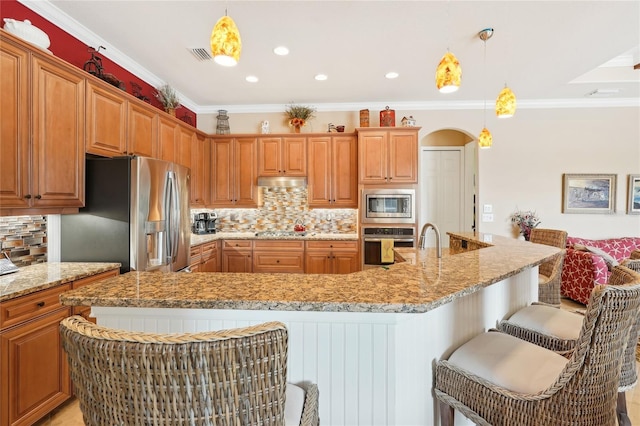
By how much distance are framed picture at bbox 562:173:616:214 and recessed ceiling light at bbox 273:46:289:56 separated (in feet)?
14.2

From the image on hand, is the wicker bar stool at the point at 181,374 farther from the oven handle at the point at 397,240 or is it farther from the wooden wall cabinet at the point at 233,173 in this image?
the wooden wall cabinet at the point at 233,173

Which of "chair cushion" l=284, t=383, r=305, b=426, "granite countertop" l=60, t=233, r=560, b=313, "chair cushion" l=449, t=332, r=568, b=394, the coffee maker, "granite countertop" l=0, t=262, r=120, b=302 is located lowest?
"chair cushion" l=284, t=383, r=305, b=426

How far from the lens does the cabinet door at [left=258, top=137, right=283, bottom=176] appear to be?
14.9 ft

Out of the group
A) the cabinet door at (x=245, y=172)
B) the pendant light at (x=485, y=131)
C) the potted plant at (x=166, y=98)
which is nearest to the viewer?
the pendant light at (x=485, y=131)

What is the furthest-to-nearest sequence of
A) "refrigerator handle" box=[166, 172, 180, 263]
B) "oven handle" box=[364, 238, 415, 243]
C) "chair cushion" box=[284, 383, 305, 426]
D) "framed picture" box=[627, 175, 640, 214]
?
1. "framed picture" box=[627, 175, 640, 214]
2. "oven handle" box=[364, 238, 415, 243]
3. "refrigerator handle" box=[166, 172, 180, 263]
4. "chair cushion" box=[284, 383, 305, 426]

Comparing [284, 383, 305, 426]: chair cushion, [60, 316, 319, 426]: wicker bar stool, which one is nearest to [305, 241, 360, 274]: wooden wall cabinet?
[284, 383, 305, 426]: chair cushion

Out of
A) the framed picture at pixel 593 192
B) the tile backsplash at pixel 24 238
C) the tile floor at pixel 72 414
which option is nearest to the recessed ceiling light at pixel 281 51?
the tile backsplash at pixel 24 238

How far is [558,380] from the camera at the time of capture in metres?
0.98

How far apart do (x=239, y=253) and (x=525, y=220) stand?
410cm

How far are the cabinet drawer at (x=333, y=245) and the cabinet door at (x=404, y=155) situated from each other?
1.04m

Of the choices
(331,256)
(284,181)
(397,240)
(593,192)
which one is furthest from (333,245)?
(593,192)

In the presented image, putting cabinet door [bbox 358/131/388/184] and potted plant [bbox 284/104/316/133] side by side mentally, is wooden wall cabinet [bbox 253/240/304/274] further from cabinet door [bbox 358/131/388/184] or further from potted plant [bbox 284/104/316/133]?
potted plant [bbox 284/104/316/133]

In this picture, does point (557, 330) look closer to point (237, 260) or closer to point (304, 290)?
point (304, 290)

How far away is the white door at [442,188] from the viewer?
18.2ft
